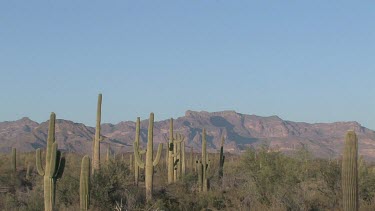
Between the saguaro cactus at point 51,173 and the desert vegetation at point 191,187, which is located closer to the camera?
the saguaro cactus at point 51,173

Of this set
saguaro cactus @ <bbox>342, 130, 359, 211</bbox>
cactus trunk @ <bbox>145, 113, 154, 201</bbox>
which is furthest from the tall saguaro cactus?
saguaro cactus @ <bbox>342, 130, 359, 211</bbox>

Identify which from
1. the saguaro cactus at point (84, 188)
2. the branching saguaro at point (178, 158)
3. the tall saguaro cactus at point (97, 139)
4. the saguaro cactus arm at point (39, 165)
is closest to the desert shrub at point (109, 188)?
the tall saguaro cactus at point (97, 139)

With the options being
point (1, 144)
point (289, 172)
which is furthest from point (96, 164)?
point (1, 144)

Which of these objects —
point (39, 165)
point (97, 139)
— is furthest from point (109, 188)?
point (39, 165)

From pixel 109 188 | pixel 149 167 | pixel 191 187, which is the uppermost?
pixel 149 167

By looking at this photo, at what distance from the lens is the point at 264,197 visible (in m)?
23.9

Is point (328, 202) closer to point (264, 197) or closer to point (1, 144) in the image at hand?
point (264, 197)

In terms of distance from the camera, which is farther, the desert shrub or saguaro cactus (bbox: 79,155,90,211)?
the desert shrub

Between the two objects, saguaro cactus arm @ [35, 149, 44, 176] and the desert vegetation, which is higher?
saguaro cactus arm @ [35, 149, 44, 176]

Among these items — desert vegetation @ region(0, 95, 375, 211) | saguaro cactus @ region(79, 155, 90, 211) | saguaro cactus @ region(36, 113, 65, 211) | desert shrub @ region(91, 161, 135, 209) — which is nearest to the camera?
saguaro cactus @ region(36, 113, 65, 211)

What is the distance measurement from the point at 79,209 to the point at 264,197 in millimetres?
8128

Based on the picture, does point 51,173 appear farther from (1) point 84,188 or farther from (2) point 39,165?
(1) point 84,188

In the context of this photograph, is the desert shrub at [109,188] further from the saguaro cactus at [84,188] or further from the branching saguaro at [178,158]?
the branching saguaro at [178,158]

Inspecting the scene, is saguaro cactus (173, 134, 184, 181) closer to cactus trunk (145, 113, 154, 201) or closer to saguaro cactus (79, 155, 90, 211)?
cactus trunk (145, 113, 154, 201)
